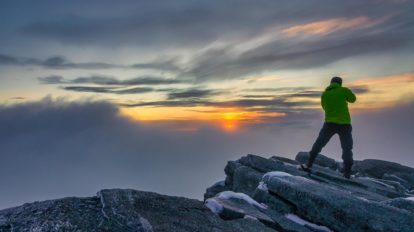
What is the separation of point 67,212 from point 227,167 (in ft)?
63.2

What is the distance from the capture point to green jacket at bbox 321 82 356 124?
72.2ft

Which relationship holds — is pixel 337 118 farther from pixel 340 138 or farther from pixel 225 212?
pixel 225 212

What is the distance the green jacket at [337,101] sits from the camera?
72.2 feet

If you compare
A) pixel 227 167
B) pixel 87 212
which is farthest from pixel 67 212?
pixel 227 167

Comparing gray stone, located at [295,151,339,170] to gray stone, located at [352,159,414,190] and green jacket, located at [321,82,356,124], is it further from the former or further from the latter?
green jacket, located at [321,82,356,124]

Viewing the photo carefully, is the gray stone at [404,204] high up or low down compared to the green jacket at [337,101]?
down

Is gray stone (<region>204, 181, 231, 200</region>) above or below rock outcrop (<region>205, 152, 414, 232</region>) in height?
below

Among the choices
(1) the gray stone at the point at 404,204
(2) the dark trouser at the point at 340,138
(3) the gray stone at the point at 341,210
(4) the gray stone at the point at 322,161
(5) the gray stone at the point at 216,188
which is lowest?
(5) the gray stone at the point at 216,188

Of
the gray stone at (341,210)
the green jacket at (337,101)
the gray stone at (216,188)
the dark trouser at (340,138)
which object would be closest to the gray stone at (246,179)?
the dark trouser at (340,138)

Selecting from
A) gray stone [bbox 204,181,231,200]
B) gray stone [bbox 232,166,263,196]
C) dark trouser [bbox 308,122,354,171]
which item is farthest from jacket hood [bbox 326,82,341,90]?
gray stone [bbox 204,181,231,200]

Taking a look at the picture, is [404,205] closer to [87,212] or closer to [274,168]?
[274,168]

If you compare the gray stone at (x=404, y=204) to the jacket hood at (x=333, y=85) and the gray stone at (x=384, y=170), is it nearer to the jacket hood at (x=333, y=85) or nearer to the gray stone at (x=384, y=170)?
the jacket hood at (x=333, y=85)

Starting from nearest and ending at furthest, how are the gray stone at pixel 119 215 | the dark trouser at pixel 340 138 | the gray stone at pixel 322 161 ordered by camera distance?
the gray stone at pixel 119 215
the dark trouser at pixel 340 138
the gray stone at pixel 322 161

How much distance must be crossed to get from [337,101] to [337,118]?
3.00ft
